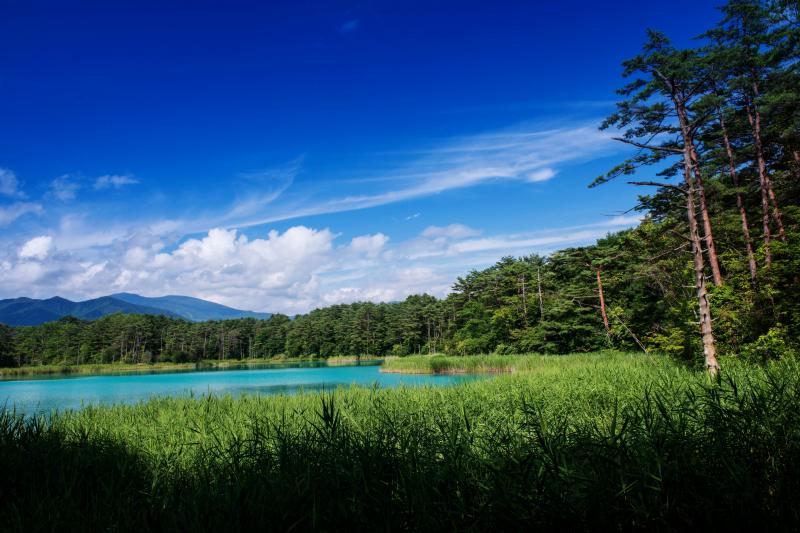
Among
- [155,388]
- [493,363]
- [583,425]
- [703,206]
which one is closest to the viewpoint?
[583,425]

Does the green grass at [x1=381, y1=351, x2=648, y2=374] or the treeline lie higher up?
the treeline

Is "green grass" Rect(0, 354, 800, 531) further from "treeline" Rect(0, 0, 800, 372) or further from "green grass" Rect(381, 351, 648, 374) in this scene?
"green grass" Rect(381, 351, 648, 374)

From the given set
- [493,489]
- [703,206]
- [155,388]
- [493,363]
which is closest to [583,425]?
[493,489]

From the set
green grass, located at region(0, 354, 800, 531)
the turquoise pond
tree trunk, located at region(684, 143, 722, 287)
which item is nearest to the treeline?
tree trunk, located at region(684, 143, 722, 287)

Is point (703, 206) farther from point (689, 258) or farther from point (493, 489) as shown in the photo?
point (493, 489)

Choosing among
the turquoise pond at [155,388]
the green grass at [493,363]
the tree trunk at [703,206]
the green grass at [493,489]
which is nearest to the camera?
the green grass at [493,489]

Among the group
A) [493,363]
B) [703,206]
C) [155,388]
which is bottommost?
[155,388]

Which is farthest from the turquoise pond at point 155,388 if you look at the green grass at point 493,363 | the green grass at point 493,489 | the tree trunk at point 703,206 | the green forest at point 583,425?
the green grass at point 493,489

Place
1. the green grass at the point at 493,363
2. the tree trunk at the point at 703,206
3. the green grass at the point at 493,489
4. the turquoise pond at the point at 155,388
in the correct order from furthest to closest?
the green grass at the point at 493,363 → the turquoise pond at the point at 155,388 → the tree trunk at the point at 703,206 → the green grass at the point at 493,489

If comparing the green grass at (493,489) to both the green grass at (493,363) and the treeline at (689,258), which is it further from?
the green grass at (493,363)

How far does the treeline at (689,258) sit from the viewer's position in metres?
11.4

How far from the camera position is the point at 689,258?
1653cm

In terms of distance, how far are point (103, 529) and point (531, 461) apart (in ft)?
8.11

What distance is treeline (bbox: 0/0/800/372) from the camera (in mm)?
11422
